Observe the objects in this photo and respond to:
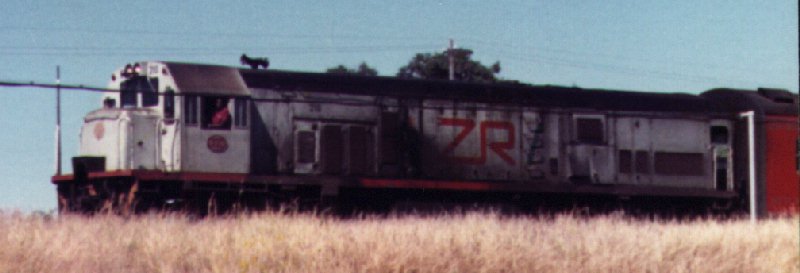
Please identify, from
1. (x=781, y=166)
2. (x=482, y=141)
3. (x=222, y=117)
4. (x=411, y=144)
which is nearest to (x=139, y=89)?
(x=222, y=117)

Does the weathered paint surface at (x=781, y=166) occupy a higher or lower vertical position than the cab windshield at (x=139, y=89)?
lower

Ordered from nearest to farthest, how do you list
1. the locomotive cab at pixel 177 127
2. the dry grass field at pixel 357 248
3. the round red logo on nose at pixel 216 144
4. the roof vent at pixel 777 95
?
1. the dry grass field at pixel 357 248
2. the locomotive cab at pixel 177 127
3. the round red logo on nose at pixel 216 144
4. the roof vent at pixel 777 95

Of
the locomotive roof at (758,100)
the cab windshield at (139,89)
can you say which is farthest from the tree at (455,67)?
the cab windshield at (139,89)

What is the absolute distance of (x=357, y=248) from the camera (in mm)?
11766

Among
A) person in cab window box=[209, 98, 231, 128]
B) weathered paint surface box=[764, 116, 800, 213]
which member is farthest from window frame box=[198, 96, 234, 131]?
weathered paint surface box=[764, 116, 800, 213]

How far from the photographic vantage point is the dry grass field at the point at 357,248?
36.0 feet

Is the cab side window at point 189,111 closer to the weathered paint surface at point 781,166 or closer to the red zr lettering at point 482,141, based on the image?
the red zr lettering at point 482,141

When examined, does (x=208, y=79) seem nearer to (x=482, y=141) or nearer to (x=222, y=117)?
(x=222, y=117)

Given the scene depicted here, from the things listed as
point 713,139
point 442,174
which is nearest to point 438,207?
point 442,174

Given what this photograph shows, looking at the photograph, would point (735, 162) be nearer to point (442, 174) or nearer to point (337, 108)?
point (442, 174)

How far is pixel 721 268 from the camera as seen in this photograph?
41.8 ft

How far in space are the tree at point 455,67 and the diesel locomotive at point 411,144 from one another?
69.7 ft

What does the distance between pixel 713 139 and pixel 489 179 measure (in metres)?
5.68

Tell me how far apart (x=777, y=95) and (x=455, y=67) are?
22.3 m
